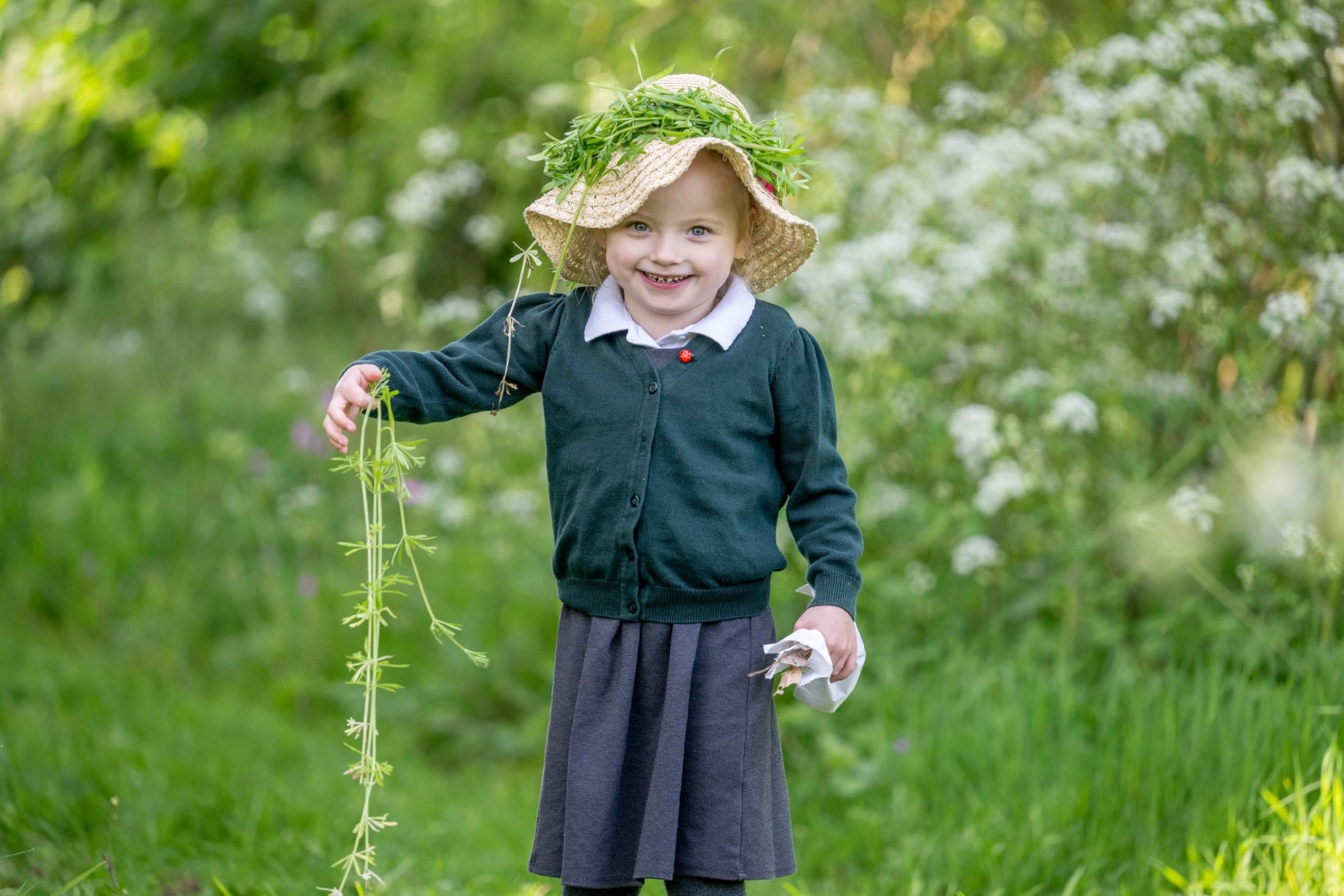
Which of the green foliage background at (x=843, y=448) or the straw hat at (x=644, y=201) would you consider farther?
the green foliage background at (x=843, y=448)

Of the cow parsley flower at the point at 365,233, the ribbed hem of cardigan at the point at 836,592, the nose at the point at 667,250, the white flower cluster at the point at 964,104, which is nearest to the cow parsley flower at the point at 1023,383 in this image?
the white flower cluster at the point at 964,104

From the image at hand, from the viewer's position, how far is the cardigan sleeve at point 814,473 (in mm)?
2303

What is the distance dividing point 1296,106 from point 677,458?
8.07ft

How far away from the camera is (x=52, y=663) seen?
14.9 feet

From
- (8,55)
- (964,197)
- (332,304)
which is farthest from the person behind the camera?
(332,304)

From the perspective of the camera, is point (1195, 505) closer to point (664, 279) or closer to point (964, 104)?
point (664, 279)

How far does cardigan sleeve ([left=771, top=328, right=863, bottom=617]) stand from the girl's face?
20 cm

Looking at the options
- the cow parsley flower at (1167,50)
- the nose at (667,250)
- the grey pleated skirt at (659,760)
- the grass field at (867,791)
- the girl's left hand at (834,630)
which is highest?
the cow parsley flower at (1167,50)

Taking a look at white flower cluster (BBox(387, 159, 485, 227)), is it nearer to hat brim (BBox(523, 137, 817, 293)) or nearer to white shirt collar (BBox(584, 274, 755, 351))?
hat brim (BBox(523, 137, 817, 293))

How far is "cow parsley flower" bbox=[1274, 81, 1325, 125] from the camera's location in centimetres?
367

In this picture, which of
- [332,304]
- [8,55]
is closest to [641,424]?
[8,55]

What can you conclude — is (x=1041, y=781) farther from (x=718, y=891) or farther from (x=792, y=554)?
(x=718, y=891)

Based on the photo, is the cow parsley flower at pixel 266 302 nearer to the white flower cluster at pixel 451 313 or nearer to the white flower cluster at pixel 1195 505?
the white flower cluster at pixel 451 313

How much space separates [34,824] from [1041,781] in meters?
2.40
